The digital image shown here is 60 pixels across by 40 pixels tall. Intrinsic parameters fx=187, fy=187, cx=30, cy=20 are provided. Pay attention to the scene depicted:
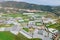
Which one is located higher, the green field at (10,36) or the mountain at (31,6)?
the mountain at (31,6)

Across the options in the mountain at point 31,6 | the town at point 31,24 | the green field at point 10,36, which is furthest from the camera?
the mountain at point 31,6

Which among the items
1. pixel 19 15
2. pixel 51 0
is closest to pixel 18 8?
pixel 19 15

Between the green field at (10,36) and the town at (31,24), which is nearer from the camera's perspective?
the green field at (10,36)

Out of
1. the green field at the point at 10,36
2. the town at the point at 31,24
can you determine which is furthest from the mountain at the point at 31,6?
the green field at the point at 10,36

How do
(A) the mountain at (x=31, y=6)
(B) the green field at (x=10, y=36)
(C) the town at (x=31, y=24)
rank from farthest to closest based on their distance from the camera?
(A) the mountain at (x=31, y=6), (C) the town at (x=31, y=24), (B) the green field at (x=10, y=36)

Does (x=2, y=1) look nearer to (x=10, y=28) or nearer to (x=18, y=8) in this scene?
(x=18, y=8)

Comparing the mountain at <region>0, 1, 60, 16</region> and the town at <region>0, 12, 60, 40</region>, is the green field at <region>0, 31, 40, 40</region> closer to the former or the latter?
the town at <region>0, 12, 60, 40</region>

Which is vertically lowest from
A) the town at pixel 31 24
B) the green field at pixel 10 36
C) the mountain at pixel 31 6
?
the green field at pixel 10 36

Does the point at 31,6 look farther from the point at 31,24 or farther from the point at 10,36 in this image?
the point at 10,36

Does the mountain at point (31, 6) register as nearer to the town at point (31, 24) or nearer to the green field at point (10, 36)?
the town at point (31, 24)

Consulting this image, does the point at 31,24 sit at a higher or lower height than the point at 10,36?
higher

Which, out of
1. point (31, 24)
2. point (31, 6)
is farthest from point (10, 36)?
point (31, 6)
